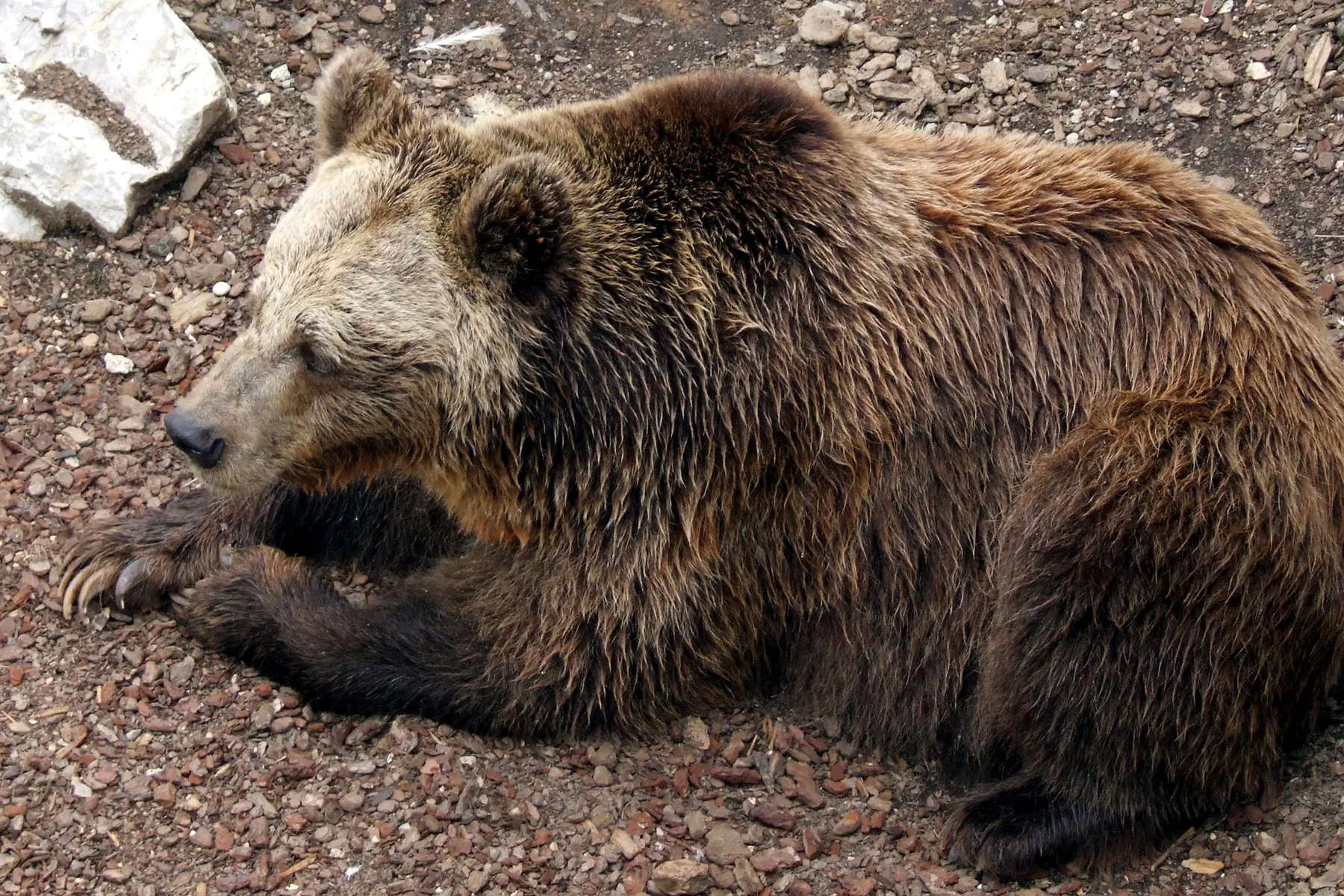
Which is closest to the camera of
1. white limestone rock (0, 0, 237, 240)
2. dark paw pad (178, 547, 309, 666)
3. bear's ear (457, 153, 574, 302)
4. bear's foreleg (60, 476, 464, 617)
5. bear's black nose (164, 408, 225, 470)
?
bear's ear (457, 153, 574, 302)

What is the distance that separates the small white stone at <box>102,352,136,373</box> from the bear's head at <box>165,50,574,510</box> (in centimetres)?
192

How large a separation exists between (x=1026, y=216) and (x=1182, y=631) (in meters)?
1.60

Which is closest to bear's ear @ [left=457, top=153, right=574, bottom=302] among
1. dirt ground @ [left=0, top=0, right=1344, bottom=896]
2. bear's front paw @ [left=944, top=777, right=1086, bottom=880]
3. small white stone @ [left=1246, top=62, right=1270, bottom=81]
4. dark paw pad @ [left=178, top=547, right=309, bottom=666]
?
dirt ground @ [left=0, top=0, right=1344, bottom=896]

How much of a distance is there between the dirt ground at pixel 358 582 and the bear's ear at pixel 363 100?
78cm

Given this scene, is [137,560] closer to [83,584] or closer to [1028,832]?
[83,584]

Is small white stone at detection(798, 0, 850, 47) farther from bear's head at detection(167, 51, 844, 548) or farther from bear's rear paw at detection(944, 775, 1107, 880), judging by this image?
bear's rear paw at detection(944, 775, 1107, 880)

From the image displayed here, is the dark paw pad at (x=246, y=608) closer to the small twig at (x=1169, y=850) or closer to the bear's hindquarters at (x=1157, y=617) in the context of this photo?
the bear's hindquarters at (x=1157, y=617)

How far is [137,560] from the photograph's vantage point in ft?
18.5

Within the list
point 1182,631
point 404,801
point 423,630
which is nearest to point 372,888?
point 404,801

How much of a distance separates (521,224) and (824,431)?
1304 millimetres

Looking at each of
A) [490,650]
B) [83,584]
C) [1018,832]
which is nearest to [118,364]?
[83,584]

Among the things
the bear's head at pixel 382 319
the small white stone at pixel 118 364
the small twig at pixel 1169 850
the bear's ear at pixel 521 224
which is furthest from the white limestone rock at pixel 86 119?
the small twig at pixel 1169 850

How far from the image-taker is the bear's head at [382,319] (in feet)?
14.8

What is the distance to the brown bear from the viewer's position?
4.57 meters
